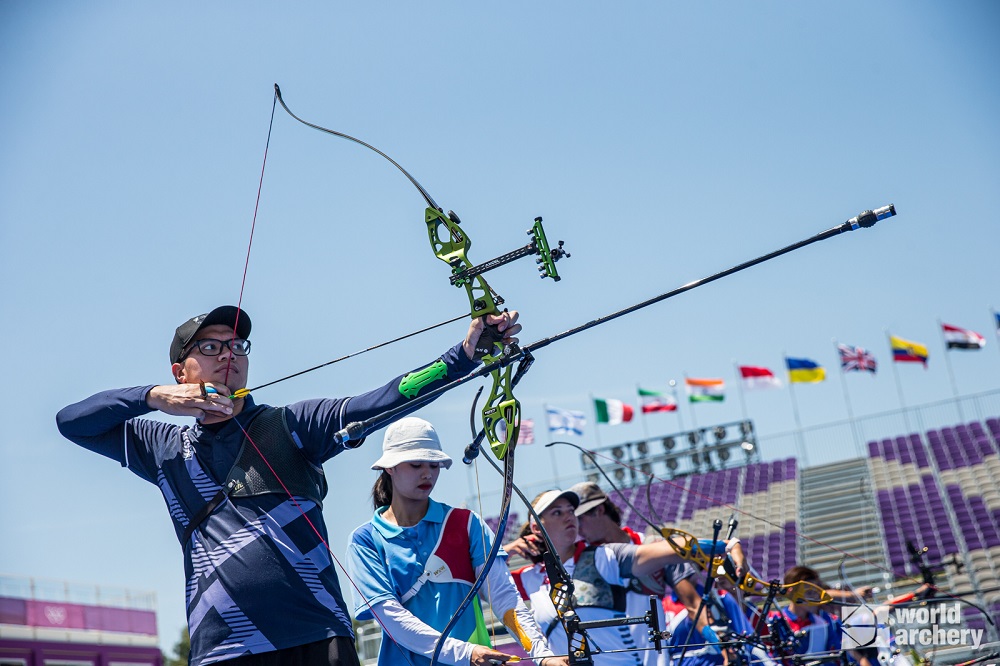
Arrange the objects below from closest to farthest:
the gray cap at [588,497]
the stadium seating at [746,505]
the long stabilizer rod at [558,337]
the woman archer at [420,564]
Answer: the long stabilizer rod at [558,337] → the woman archer at [420,564] → the gray cap at [588,497] → the stadium seating at [746,505]

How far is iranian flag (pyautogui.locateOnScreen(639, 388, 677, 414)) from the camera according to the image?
27.1 meters

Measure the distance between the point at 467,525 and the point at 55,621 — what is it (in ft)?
59.9

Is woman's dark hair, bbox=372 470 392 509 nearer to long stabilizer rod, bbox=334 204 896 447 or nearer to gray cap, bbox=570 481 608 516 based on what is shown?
long stabilizer rod, bbox=334 204 896 447

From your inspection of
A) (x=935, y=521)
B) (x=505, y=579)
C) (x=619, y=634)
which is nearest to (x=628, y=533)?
(x=619, y=634)

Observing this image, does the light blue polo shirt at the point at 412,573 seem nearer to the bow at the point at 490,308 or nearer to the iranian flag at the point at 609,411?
the bow at the point at 490,308

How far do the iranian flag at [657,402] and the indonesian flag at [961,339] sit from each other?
22.8ft

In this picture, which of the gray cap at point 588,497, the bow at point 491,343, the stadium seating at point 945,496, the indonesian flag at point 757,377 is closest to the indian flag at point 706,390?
the indonesian flag at point 757,377

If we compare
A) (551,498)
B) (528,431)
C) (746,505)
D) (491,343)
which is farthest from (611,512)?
(746,505)

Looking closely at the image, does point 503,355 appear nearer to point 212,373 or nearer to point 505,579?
point 212,373

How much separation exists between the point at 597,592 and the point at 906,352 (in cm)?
2254

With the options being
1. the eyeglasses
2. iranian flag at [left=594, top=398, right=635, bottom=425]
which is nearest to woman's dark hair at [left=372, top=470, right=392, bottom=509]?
the eyeglasses

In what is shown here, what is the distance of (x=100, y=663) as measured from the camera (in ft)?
67.3

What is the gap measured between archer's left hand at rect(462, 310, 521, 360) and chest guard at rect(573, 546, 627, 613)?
201 centimetres

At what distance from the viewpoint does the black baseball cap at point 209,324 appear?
113 inches
